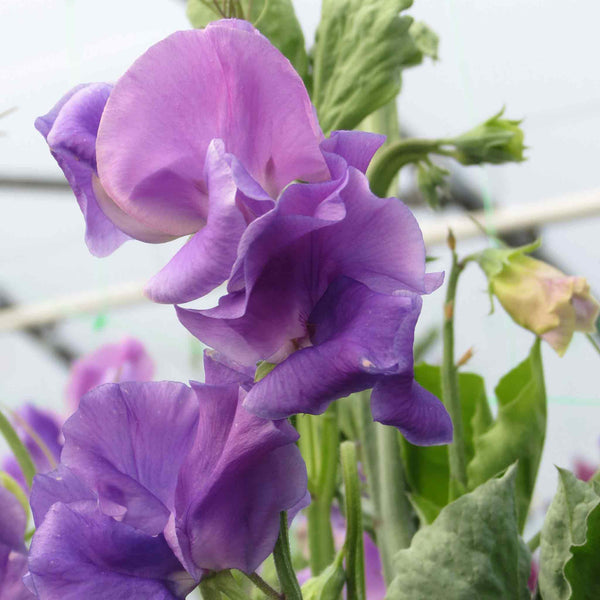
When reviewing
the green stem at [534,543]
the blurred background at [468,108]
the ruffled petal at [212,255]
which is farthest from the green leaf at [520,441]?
the blurred background at [468,108]

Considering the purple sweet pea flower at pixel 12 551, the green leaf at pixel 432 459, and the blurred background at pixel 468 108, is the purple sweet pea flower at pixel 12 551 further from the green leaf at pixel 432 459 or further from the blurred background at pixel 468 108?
the blurred background at pixel 468 108

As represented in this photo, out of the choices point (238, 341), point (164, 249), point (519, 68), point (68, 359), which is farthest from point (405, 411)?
point (68, 359)

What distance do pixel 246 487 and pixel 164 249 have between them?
3.82 meters

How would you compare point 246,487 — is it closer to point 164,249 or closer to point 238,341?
point 238,341

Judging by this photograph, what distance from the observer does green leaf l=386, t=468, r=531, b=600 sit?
31 centimetres

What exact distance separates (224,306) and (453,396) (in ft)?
0.64

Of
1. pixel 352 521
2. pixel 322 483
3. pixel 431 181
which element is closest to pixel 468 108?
pixel 431 181

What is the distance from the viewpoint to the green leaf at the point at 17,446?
363mm

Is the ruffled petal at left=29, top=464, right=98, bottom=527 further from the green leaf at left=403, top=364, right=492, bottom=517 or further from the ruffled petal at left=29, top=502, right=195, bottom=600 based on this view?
the green leaf at left=403, top=364, right=492, bottom=517

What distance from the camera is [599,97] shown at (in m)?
3.66

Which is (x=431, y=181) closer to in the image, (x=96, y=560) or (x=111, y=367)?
(x=111, y=367)

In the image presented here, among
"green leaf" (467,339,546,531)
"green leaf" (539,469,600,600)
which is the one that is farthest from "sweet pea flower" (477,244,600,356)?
"green leaf" (539,469,600,600)

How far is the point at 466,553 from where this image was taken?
314mm

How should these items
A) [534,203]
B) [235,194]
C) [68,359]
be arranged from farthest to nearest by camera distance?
[68,359]
[534,203]
[235,194]
